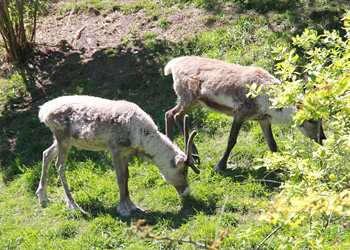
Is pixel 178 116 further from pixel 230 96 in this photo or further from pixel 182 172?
pixel 182 172

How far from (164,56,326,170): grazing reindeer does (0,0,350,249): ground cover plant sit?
49 centimetres

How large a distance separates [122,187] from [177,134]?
6.69 ft

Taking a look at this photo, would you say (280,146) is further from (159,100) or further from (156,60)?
(156,60)

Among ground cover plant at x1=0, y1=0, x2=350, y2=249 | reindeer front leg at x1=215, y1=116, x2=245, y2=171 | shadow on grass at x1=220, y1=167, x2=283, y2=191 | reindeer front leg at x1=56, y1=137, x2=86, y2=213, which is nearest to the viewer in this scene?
ground cover plant at x1=0, y1=0, x2=350, y2=249

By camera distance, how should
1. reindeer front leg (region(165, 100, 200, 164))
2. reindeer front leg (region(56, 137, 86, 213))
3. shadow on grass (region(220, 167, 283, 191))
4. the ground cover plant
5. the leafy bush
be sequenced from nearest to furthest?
the leafy bush
the ground cover plant
reindeer front leg (region(56, 137, 86, 213))
shadow on grass (region(220, 167, 283, 191))
reindeer front leg (region(165, 100, 200, 164))

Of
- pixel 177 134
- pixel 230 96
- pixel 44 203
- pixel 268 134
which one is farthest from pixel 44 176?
pixel 268 134

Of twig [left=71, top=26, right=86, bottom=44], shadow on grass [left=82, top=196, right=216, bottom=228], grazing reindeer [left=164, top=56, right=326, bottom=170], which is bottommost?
shadow on grass [left=82, top=196, right=216, bottom=228]

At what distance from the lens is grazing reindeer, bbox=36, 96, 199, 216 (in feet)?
20.7

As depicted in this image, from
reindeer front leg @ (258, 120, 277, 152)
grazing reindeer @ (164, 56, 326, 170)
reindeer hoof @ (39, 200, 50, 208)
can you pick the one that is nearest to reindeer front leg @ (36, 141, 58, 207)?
reindeer hoof @ (39, 200, 50, 208)

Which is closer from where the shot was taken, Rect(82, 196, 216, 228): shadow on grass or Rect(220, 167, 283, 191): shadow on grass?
Rect(82, 196, 216, 228): shadow on grass

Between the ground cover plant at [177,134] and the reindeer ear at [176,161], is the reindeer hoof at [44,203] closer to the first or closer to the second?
the ground cover plant at [177,134]

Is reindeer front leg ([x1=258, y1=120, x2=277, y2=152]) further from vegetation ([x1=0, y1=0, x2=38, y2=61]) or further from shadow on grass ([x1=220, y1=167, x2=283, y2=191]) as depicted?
vegetation ([x1=0, y1=0, x2=38, y2=61])

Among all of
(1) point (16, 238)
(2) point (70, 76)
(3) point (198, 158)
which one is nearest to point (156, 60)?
(2) point (70, 76)

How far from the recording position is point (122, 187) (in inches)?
253
